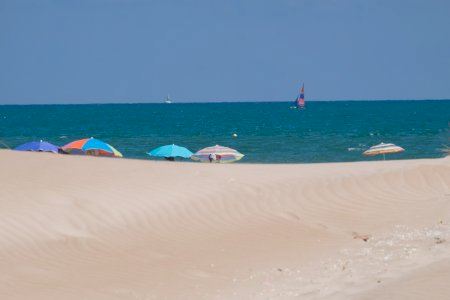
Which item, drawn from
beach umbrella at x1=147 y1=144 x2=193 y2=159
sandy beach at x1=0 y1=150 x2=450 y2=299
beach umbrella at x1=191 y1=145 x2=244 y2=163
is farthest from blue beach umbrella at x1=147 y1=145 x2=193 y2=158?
sandy beach at x1=0 y1=150 x2=450 y2=299

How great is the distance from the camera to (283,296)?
8367mm

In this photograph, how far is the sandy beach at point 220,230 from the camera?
893 cm

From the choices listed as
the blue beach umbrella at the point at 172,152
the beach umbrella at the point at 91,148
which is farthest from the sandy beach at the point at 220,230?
the blue beach umbrella at the point at 172,152

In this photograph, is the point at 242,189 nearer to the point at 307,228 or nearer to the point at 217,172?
the point at 217,172

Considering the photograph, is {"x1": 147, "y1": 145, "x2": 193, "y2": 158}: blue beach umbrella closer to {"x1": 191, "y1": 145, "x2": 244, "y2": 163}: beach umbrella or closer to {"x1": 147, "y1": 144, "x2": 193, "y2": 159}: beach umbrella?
{"x1": 147, "y1": 144, "x2": 193, "y2": 159}: beach umbrella

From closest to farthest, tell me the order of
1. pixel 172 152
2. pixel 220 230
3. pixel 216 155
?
pixel 220 230 < pixel 172 152 < pixel 216 155

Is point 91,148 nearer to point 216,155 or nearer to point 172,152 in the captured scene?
point 172,152

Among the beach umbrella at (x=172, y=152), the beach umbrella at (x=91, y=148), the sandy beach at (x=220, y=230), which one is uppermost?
the beach umbrella at (x=91, y=148)

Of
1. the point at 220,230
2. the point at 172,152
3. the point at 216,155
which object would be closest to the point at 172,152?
the point at 172,152

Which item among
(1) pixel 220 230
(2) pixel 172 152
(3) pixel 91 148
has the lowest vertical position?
(1) pixel 220 230

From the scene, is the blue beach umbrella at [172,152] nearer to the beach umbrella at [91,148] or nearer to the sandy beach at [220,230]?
the beach umbrella at [91,148]

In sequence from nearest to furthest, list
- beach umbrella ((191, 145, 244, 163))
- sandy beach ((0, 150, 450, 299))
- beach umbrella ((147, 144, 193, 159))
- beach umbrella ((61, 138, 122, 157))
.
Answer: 1. sandy beach ((0, 150, 450, 299))
2. beach umbrella ((61, 138, 122, 157))
3. beach umbrella ((147, 144, 193, 159))
4. beach umbrella ((191, 145, 244, 163))

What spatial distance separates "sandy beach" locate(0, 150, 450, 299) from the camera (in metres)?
8.93

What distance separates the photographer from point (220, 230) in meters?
12.4
